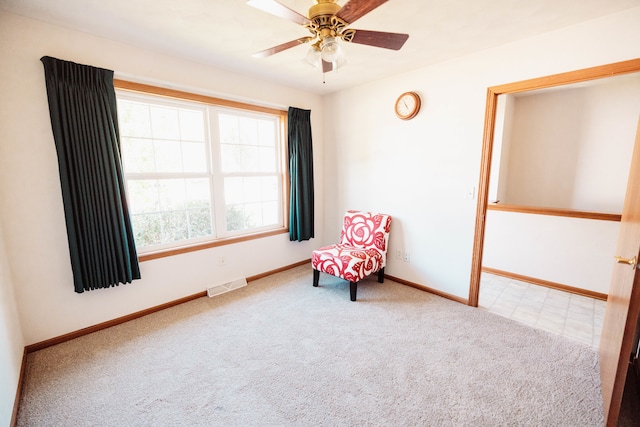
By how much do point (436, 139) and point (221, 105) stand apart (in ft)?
7.51

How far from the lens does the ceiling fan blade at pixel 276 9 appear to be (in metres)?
1.20

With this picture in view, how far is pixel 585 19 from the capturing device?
1893 millimetres

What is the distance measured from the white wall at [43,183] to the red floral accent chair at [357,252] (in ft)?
5.27

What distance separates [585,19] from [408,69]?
1343 millimetres

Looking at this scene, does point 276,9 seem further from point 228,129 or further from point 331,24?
point 228,129

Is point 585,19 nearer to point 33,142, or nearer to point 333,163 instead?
point 333,163

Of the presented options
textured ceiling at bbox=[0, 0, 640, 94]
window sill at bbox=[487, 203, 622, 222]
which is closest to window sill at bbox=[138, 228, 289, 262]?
textured ceiling at bbox=[0, 0, 640, 94]

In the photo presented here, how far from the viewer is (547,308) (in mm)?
2695

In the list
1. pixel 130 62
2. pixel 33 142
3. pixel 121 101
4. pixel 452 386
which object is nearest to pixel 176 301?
pixel 33 142

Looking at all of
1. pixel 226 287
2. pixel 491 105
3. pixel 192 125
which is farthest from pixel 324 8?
pixel 226 287

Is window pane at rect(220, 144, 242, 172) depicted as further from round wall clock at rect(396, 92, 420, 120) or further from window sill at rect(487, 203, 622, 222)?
window sill at rect(487, 203, 622, 222)

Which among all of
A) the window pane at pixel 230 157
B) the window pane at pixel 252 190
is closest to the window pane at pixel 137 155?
the window pane at pixel 230 157

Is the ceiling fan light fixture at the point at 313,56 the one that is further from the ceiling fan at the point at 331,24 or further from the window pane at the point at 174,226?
the window pane at the point at 174,226

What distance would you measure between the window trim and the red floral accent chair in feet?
2.64
